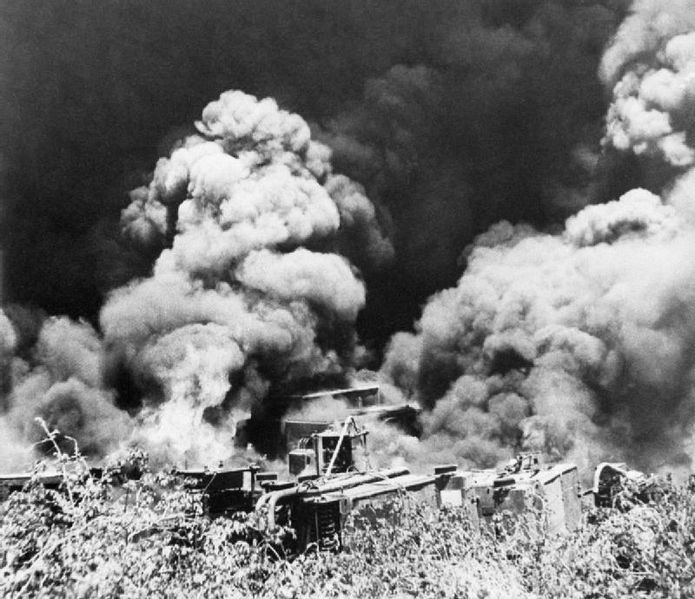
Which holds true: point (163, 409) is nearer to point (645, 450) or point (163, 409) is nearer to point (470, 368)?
point (470, 368)

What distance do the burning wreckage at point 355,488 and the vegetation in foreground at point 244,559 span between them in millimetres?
2812

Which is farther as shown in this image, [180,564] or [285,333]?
[285,333]

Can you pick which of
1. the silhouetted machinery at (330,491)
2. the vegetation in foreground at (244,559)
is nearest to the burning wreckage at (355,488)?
the silhouetted machinery at (330,491)

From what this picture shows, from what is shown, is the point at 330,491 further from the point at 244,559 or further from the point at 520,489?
the point at 244,559

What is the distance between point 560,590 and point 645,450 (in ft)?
66.5

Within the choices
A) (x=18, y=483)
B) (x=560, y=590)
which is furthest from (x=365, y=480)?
(x=560, y=590)

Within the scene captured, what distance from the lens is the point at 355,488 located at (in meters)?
18.4

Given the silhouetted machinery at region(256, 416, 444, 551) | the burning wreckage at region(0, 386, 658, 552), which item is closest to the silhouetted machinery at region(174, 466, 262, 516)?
the burning wreckage at region(0, 386, 658, 552)

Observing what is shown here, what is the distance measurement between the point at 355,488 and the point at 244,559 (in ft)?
29.4

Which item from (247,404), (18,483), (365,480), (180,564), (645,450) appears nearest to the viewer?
(180,564)

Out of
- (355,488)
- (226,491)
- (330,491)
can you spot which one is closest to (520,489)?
(355,488)

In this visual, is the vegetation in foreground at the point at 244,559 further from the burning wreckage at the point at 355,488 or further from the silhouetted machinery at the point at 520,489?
the silhouetted machinery at the point at 520,489

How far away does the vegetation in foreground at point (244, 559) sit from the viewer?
704 centimetres

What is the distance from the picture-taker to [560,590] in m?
8.48
